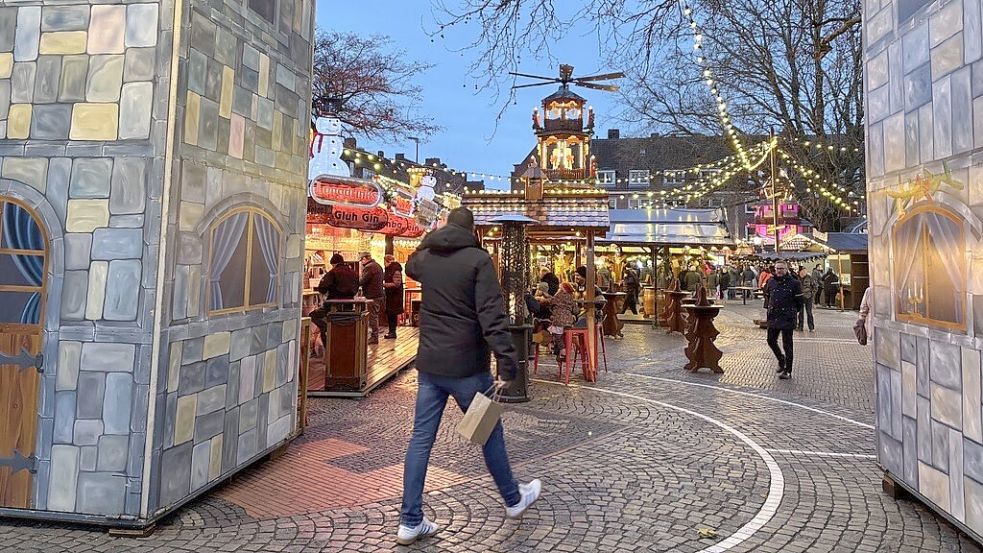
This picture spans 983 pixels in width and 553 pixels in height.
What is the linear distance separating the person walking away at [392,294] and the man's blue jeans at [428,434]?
884 cm

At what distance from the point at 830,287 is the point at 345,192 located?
20.5 metres

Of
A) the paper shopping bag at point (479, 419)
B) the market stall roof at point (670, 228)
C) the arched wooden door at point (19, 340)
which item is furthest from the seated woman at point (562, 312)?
the market stall roof at point (670, 228)

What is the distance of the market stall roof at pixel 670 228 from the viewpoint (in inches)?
663

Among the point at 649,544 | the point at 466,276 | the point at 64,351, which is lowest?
the point at 649,544

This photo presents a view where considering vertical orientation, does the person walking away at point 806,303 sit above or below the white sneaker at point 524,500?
above

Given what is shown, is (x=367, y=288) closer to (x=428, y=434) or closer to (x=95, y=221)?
(x=95, y=221)

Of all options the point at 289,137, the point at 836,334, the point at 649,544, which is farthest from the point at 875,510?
the point at 836,334

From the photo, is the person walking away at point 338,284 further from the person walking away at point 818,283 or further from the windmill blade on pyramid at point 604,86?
the person walking away at point 818,283

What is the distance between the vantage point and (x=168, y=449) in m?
3.40

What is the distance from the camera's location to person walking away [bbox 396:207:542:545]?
323 centimetres

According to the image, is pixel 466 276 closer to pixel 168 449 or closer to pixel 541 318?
pixel 168 449

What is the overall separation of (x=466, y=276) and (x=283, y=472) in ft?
7.59

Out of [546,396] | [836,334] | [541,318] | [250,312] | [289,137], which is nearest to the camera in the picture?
[250,312]

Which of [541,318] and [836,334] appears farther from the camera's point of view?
[836,334]
